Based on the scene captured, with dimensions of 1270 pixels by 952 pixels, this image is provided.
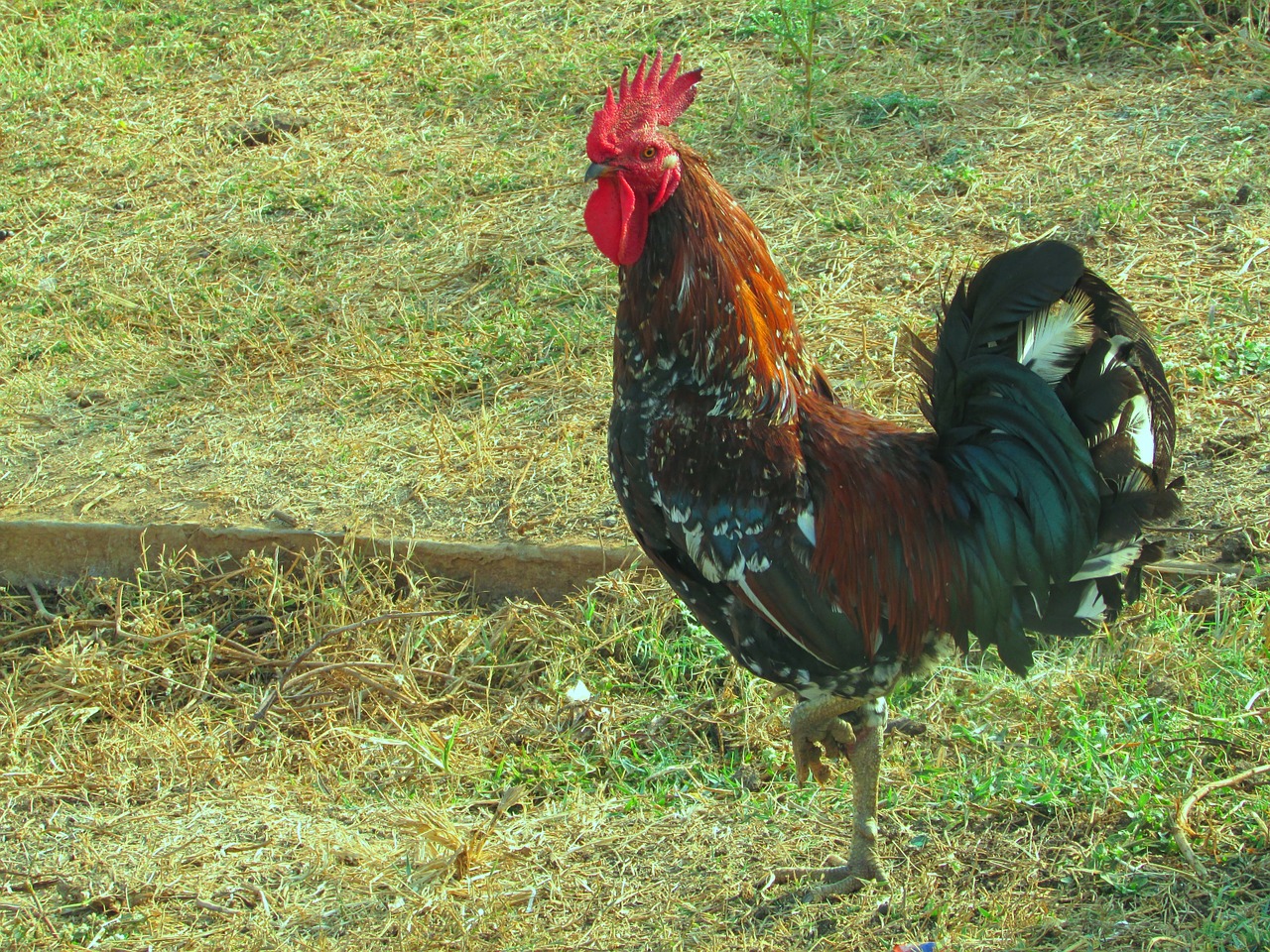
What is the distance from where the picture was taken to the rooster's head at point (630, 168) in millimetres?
2766

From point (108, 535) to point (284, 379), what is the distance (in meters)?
1.16

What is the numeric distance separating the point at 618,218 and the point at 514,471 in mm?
2019

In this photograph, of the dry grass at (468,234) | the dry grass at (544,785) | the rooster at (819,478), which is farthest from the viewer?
the dry grass at (468,234)

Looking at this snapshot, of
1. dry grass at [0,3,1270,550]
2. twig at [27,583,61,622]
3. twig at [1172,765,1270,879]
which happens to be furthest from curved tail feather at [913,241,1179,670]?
twig at [27,583,61,622]

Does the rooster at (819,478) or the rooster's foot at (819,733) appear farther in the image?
the rooster's foot at (819,733)

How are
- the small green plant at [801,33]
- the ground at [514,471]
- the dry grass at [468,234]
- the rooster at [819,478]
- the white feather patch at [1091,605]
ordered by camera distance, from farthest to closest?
the small green plant at [801,33] → the dry grass at [468,234] → the ground at [514,471] → the white feather patch at [1091,605] → the rooster at [819,478]

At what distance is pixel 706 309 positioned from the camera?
284 centimetres

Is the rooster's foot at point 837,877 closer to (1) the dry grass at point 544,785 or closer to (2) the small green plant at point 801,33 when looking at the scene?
(1) the dry grass at point 544,785

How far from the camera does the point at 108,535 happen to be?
4652 millimetres

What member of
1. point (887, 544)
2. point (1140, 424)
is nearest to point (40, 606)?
point (887, 544)

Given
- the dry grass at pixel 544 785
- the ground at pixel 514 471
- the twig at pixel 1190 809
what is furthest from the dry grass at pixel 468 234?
the twig at pixel 1190 809

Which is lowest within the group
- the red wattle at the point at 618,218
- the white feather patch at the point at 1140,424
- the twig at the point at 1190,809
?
the twig at the point at 1190,809

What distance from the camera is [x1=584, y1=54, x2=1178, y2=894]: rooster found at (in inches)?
106

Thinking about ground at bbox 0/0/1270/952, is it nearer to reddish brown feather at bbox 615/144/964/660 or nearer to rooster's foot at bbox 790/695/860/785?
rooster's foot at bbox 790/695/860/785
